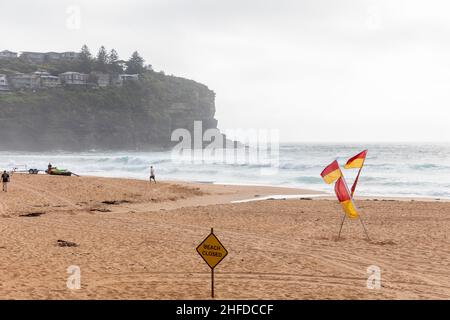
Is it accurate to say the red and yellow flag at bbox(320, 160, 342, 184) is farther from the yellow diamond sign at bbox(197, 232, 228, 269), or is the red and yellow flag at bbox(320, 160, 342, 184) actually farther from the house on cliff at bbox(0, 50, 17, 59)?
the house on cliff at bbox(0, 50, 17, 59)

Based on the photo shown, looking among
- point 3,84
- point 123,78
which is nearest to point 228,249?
point 3,84

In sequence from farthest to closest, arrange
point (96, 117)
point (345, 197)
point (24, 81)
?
point (24, 81) → point (96, 117) → point (345, 197)

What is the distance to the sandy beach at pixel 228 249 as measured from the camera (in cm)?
1019

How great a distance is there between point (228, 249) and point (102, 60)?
175 meters

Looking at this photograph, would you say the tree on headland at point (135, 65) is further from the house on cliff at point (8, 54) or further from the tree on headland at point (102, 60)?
the house on cliff at point (8, 54)

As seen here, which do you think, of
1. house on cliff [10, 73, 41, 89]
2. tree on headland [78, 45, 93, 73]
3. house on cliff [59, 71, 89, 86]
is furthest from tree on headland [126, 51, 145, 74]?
house on cliff [10, 73, 41, 89]

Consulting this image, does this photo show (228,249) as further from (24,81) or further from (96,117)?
(24,81)

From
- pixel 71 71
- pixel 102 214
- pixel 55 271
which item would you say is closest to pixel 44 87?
pixel 71 71

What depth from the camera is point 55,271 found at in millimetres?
11320

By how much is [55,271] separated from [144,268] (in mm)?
2189

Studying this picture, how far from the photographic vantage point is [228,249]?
48.1ft

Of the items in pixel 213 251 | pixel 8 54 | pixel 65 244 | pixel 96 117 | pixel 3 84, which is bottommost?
pixel 65 244

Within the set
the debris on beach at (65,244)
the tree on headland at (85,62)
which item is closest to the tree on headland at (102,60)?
the tree on headland at (85,62)

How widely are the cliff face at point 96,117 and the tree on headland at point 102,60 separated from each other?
23394 millimetres
